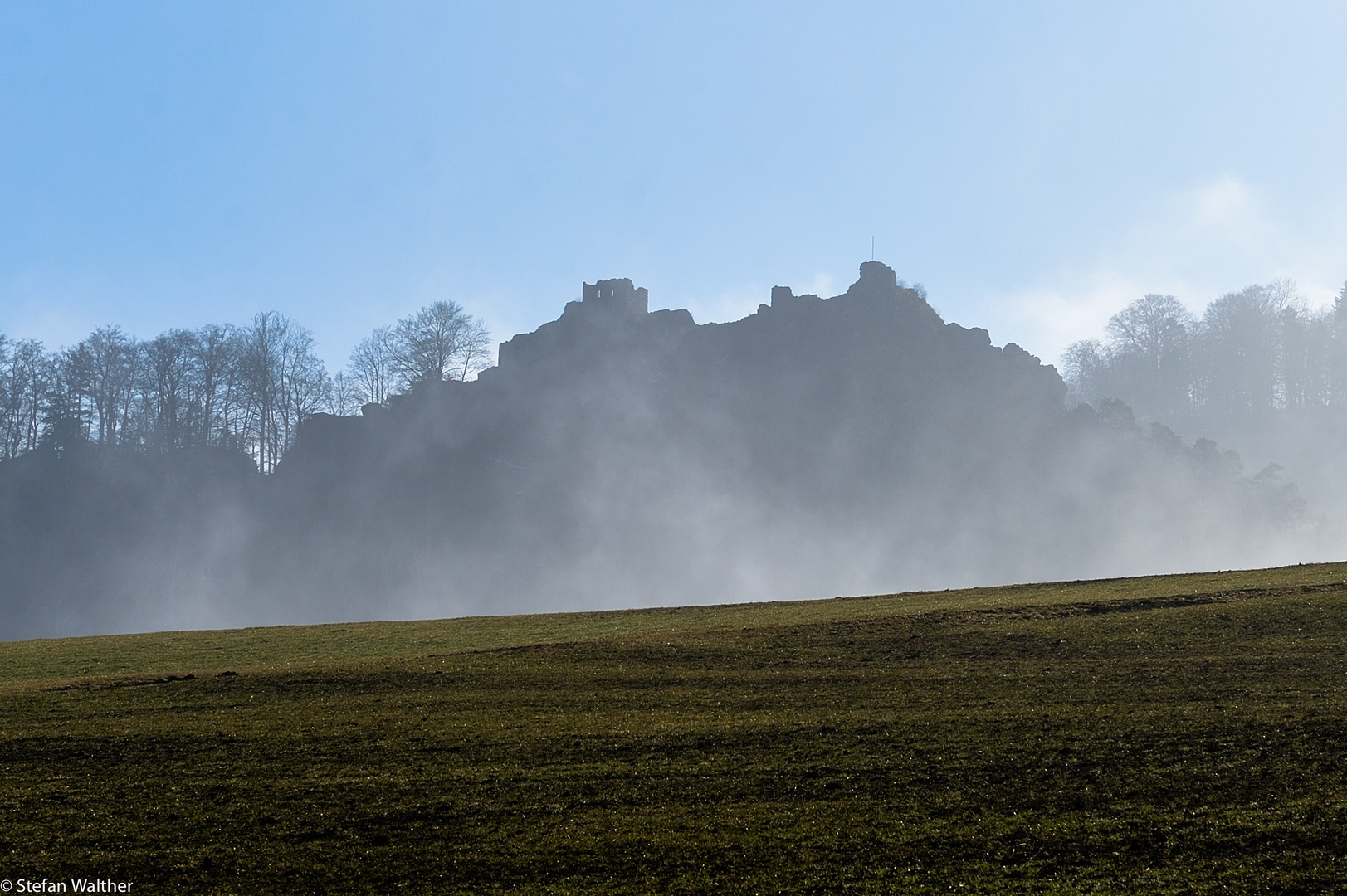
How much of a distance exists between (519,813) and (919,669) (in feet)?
38.4

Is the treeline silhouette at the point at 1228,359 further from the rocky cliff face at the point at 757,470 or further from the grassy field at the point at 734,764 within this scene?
the grassy field at the point at 734,764

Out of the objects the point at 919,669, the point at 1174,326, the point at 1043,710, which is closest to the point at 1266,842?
the point at 1043,710

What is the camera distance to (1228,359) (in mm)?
134875

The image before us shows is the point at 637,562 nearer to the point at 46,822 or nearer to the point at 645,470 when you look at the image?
the point at 645,470

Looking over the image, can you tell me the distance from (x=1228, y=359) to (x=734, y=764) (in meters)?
140

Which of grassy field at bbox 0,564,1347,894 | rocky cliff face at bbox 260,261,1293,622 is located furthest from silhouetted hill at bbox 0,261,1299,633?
grassy field at bbox 0,564,1347,894

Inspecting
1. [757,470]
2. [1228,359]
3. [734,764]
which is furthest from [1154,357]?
A: [734,764]

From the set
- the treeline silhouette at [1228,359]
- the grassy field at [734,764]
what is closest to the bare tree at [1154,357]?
the treeline silhouette at [1228,359]

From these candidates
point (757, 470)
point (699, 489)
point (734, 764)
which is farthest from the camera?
point (757, 470)

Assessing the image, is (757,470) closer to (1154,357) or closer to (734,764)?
(1154,357)

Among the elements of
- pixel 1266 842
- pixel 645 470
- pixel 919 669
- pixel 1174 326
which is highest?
pixel 1174 326

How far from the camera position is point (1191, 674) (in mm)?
21719

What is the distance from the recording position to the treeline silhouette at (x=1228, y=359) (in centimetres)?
13212

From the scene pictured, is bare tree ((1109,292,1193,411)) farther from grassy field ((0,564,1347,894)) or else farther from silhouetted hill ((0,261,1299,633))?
grassy field ((0,564,1347,894))
